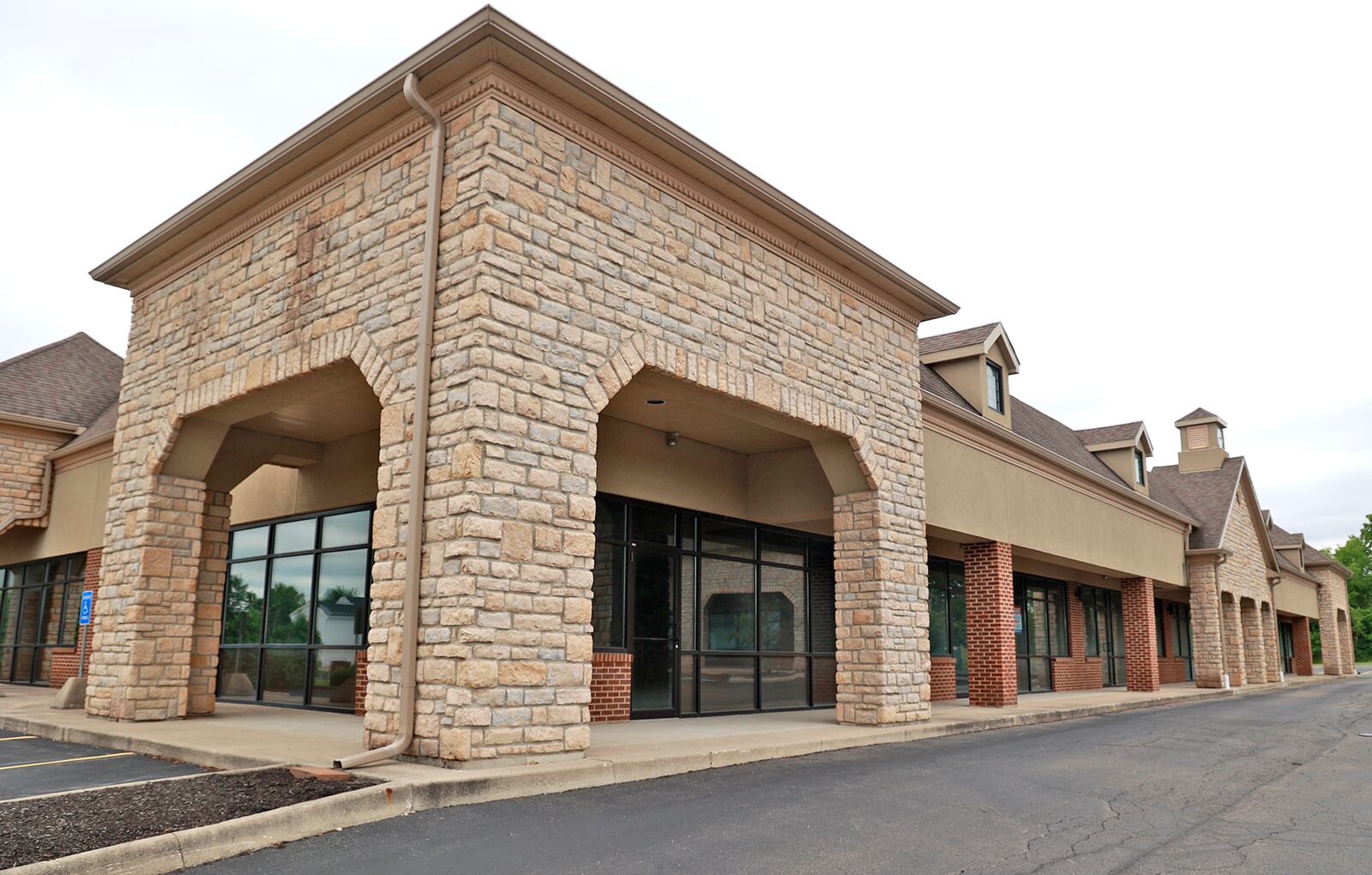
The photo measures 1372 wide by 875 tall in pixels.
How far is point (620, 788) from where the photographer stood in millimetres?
8234

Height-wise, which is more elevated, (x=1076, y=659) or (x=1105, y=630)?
(x=1105, y=630)

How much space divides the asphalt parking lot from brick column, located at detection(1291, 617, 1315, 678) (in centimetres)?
4898

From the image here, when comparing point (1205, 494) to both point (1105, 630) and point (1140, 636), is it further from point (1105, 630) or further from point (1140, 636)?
point (1140, 636)

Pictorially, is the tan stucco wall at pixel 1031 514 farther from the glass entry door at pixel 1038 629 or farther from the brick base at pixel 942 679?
the brick base at pixel 942 679

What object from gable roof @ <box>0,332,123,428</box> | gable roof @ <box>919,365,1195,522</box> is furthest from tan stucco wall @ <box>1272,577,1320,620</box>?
gable roof @ <box>0,332,123,428</box>

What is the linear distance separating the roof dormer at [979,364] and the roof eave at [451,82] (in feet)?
16.3

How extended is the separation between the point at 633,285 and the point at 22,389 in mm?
18811

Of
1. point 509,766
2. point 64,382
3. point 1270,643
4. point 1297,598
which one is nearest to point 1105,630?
point 1270,643

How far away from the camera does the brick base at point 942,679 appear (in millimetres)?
19469

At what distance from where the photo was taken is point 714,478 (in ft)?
49.2

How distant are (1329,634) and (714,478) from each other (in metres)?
44.4

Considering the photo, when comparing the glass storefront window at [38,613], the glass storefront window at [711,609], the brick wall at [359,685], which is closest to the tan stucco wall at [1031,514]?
the glass storefront window at [711,609]

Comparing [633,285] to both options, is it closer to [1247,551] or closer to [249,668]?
[249,668]

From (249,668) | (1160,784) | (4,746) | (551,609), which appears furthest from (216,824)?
(249,668)
